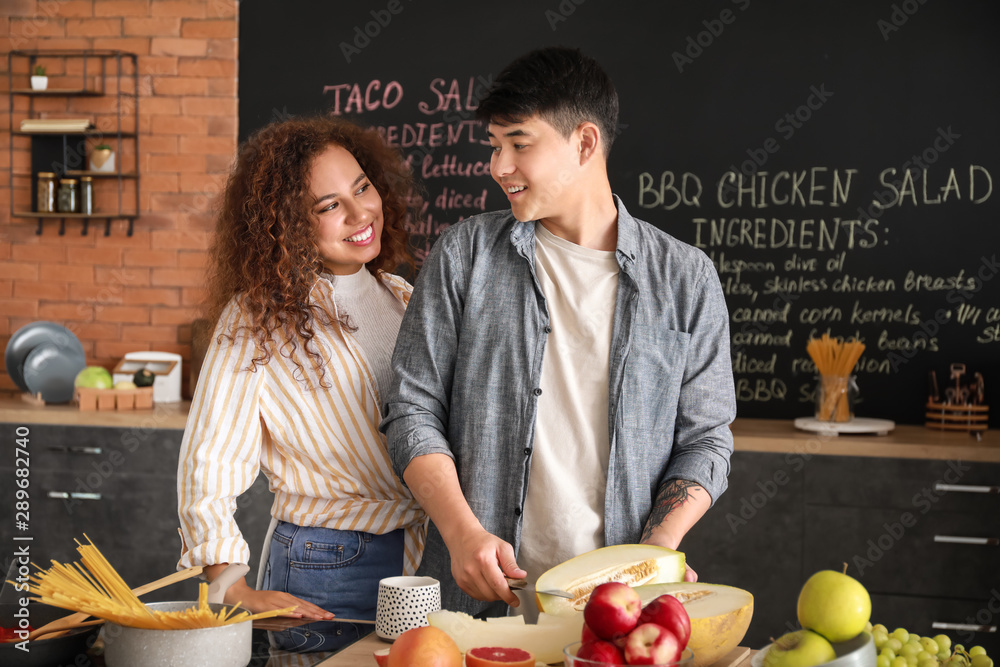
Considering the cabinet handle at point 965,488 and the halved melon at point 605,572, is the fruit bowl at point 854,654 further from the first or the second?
the cabinet handle at point 965,488

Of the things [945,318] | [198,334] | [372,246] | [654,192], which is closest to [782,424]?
[945,318]

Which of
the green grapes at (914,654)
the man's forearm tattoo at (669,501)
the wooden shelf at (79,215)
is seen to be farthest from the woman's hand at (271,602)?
the wooden shelf at (79,215)

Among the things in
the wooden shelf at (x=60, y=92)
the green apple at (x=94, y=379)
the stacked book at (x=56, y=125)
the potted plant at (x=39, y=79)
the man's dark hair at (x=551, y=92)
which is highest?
the potted plant at (x=39, y=79)

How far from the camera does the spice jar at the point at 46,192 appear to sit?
12.1 feet

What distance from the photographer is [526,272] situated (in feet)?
5.34

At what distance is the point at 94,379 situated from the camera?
11.1 ft

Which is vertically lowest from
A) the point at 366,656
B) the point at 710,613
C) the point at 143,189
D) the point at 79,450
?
the point at 79,450

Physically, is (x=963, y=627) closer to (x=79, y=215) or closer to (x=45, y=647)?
(x=45, y=647)

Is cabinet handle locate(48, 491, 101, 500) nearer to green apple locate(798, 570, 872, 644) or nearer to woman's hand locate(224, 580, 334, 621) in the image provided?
woman's hand locate(224, 580, 334, 621)

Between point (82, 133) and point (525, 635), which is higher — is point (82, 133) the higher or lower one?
the higher one

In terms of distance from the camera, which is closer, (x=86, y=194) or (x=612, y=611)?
(x=612, y=611)

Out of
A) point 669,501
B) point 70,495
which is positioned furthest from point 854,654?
point 70,495

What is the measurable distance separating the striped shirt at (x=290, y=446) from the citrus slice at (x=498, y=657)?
1.93 feet

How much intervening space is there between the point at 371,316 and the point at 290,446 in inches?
11.8
